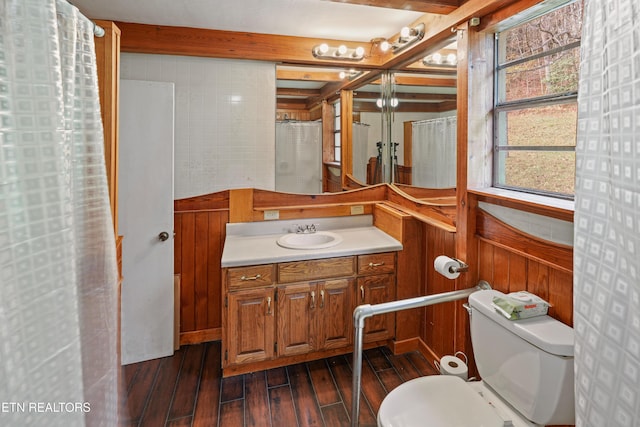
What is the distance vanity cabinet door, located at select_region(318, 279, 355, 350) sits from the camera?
7.36 feet

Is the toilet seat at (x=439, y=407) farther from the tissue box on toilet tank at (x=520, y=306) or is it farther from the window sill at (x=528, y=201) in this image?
the window sill at (x=528, y=201)

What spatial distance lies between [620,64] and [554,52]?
33.3 inches

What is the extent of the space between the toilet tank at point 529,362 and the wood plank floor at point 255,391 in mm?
734

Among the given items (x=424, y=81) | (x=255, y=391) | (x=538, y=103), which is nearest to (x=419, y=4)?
(x=424, y=81)

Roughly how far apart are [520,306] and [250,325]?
1.43 meters

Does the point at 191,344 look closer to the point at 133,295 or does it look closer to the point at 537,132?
the point at 133,295

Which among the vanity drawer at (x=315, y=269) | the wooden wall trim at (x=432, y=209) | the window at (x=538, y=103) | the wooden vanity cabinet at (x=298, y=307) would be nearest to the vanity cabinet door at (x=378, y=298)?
the wooden vanity cabinet at (x=298, y=307)

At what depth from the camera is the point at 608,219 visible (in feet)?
2.79

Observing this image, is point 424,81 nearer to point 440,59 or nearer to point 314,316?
point 440,59

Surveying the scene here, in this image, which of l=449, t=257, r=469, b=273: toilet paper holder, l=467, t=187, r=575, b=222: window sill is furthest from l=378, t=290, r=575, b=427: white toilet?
l=467, t=187, r=575, b=222: window sill

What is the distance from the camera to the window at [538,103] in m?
1.44

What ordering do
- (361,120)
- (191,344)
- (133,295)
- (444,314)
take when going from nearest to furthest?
(444,314) → (133,295) → (191,344) → (361,120)

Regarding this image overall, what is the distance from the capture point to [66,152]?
924mm

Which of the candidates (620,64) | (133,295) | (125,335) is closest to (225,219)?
(133,295)
